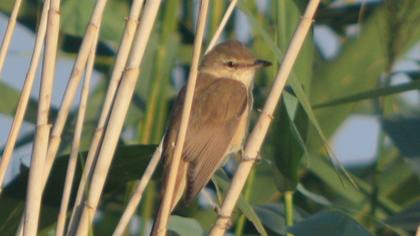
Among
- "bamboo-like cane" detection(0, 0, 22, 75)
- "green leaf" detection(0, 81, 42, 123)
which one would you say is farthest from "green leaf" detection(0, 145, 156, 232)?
"green leaf" detection(0, 81, 42, 123)

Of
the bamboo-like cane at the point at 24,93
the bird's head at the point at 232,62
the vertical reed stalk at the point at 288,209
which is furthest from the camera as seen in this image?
the bird's head at the point at 232,62

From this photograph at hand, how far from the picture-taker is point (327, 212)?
11.5 ft

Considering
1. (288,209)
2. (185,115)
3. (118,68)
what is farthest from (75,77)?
(288,209)

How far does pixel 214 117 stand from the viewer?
4.44 metres

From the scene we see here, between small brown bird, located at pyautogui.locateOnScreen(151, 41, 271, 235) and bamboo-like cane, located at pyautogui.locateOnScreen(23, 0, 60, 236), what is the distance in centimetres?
64

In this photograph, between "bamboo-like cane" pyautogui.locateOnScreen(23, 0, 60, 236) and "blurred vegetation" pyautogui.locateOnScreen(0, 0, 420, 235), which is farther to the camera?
A: "blurred vegetation" pyautogui.locateOnScreen(0, 0, 420, 235)

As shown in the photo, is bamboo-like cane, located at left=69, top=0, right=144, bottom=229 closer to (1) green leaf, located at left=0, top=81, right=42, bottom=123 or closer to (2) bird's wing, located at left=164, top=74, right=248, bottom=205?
(2) bird's wing, located at left=164, top=74, right=248, bottom=205

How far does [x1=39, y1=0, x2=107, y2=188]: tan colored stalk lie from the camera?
3.25m

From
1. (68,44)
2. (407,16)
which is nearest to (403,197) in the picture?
(68,44)

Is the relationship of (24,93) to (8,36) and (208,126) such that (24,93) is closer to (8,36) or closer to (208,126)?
(8,36)

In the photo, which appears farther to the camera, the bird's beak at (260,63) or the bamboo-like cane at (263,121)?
the bird's beak at (260,63)

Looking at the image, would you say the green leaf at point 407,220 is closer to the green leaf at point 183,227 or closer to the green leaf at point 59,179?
the green leaf at point 183,227

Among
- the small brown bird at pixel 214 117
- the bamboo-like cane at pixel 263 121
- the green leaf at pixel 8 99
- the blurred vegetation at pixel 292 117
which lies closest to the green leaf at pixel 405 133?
the blurred vegetation at pixel 292 117

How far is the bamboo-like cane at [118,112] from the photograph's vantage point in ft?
10.4
